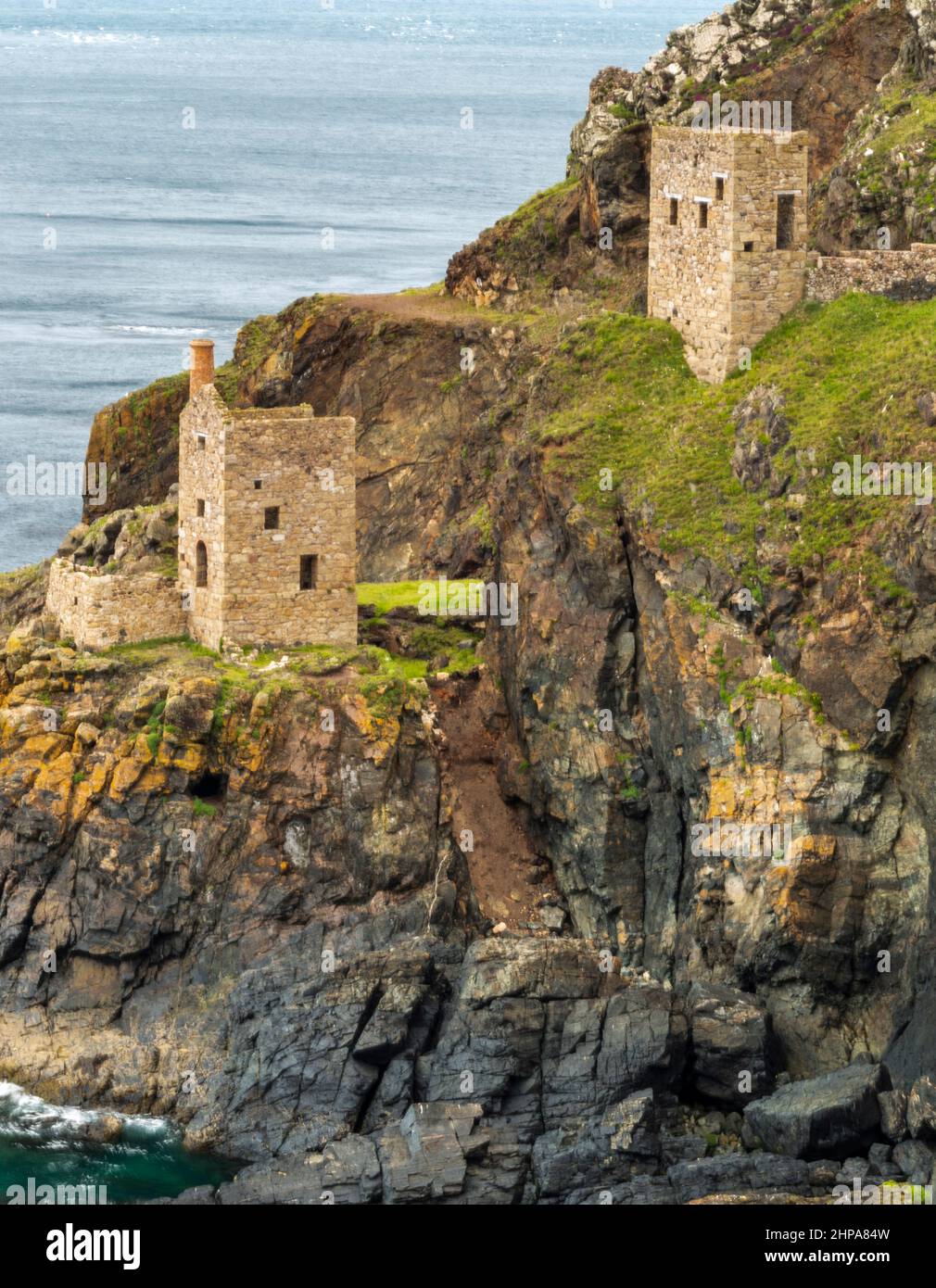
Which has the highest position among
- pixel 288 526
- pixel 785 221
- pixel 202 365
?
pixel 785 221

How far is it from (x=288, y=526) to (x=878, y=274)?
1664 cm

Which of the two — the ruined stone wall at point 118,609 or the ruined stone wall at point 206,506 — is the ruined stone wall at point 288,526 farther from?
the ruined stone wall at point 118,609

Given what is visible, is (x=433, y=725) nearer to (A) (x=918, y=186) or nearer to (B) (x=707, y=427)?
(B) (x=707, y=427)

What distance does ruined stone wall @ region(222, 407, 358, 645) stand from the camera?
75688mm

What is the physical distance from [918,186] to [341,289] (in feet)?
256

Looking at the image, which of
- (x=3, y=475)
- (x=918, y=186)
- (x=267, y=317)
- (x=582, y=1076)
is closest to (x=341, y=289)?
(x=3, y=475)

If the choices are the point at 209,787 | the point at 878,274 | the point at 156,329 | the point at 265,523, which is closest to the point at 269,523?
the point at 265,523

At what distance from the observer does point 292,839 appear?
74.3m

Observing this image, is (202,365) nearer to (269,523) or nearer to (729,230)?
(269,523)

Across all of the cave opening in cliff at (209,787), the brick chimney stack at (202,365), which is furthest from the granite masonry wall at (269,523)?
the cave opening in cliff at (209,787)

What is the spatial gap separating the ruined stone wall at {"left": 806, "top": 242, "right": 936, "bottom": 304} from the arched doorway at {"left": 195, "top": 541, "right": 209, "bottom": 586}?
17230 mm

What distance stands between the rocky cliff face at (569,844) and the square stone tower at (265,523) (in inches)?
48.3

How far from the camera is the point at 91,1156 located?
2729 inches

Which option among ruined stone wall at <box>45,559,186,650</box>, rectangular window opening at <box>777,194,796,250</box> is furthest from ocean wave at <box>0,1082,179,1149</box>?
rectangular window opening at <box>777,194,796,250</box>
